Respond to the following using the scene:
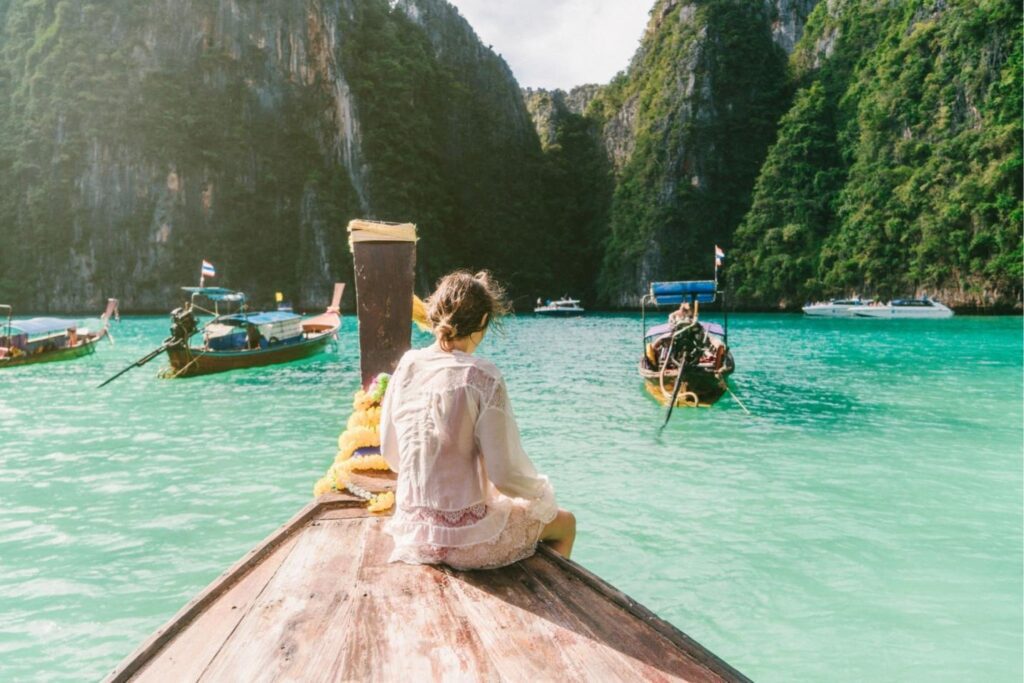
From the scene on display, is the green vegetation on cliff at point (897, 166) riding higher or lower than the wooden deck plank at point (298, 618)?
higher

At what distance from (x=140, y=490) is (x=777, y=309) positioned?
60718mm

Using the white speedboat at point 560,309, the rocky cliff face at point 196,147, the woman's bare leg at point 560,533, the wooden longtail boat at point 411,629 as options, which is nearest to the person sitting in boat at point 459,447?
the wooden longtail boat at point 411,629

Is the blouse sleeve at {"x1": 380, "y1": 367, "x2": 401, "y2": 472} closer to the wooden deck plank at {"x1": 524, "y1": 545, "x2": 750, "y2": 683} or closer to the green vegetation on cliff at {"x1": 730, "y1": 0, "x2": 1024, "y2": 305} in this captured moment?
the wooden deck plank at {"x1": 524, "y1": 545, "x2": 750, "y2": 683}

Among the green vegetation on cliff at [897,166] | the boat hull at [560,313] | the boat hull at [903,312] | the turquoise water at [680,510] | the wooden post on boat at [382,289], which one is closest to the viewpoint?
the turquoise water at [680,510]

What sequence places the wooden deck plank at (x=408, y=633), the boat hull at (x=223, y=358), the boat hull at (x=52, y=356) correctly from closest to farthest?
the wooden deck plank at (x=408, y=633) < the boat hull at (x=223, y=358) < the boat hull at (x=52, y=356)

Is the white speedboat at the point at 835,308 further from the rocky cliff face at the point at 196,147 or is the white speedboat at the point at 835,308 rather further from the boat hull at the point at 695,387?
the boat hull at the point at 695,387

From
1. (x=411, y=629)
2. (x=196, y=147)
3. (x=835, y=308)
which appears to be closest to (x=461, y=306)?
(x=411, y=629)

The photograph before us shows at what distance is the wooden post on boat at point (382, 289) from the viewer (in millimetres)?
4820

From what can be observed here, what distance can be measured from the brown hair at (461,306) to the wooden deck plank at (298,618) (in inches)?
41.8

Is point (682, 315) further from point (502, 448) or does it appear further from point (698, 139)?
point (698, 139)

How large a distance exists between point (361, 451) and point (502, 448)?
2014 millimetres

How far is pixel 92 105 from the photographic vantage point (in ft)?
194

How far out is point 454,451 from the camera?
2.38 metres

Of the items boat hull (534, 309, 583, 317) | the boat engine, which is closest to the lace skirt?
the boat engine
